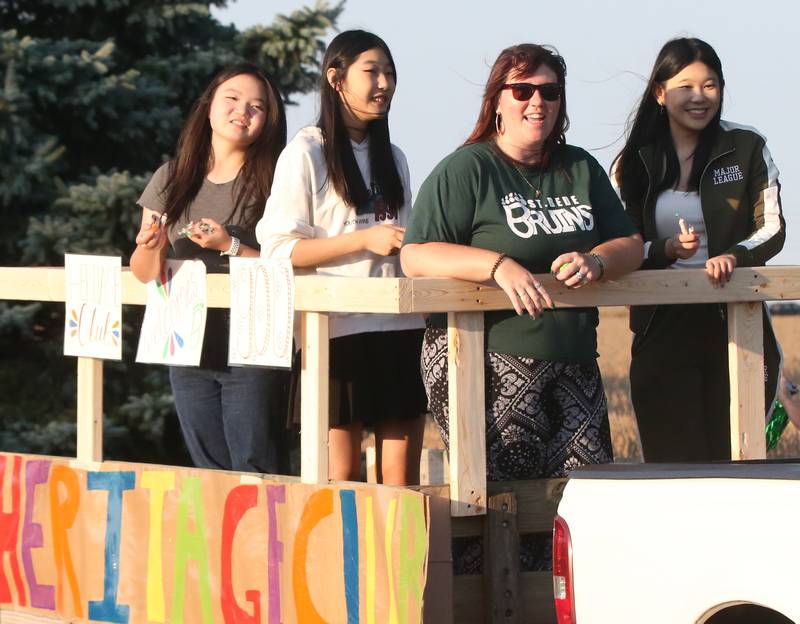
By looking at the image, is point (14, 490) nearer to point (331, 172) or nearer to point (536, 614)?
point (331, 172)

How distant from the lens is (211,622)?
5.50m

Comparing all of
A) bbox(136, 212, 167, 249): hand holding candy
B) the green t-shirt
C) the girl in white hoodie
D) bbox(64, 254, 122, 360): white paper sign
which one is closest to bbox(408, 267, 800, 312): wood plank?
the green t-shirt

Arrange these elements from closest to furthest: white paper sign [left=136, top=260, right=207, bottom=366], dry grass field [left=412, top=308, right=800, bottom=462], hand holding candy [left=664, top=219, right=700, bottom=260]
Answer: hand holding candy [left=664, top=219, right=700, bottom=260] < white paper sign [left=136, top=260, right=207, bottom=366] < dry grass field [left=412, top=308, right=800, bottom=462]

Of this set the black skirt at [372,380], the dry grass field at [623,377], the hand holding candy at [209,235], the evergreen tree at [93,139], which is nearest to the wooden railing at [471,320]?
the hand holding candy at [209,235]

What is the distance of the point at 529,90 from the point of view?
5.17 metres

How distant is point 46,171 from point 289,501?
710 cm

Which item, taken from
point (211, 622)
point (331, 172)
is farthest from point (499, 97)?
point (211, 622)

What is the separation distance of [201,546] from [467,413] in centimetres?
114

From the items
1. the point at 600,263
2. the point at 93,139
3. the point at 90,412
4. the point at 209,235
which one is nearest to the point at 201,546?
the point at 90,412

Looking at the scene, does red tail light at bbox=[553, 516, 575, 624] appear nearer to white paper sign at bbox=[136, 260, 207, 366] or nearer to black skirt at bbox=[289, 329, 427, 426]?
black skirt at bbox=[289, 329, 427, 426]

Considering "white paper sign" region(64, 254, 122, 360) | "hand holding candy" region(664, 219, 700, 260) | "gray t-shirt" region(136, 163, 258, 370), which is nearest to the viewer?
"hand holding candy" region(664, 219, 700, 260)

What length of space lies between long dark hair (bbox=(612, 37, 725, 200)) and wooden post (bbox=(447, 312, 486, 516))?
4.29ft

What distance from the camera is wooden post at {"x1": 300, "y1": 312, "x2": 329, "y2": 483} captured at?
16.9 ft

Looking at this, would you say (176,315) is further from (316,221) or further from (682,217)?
(682,217)
